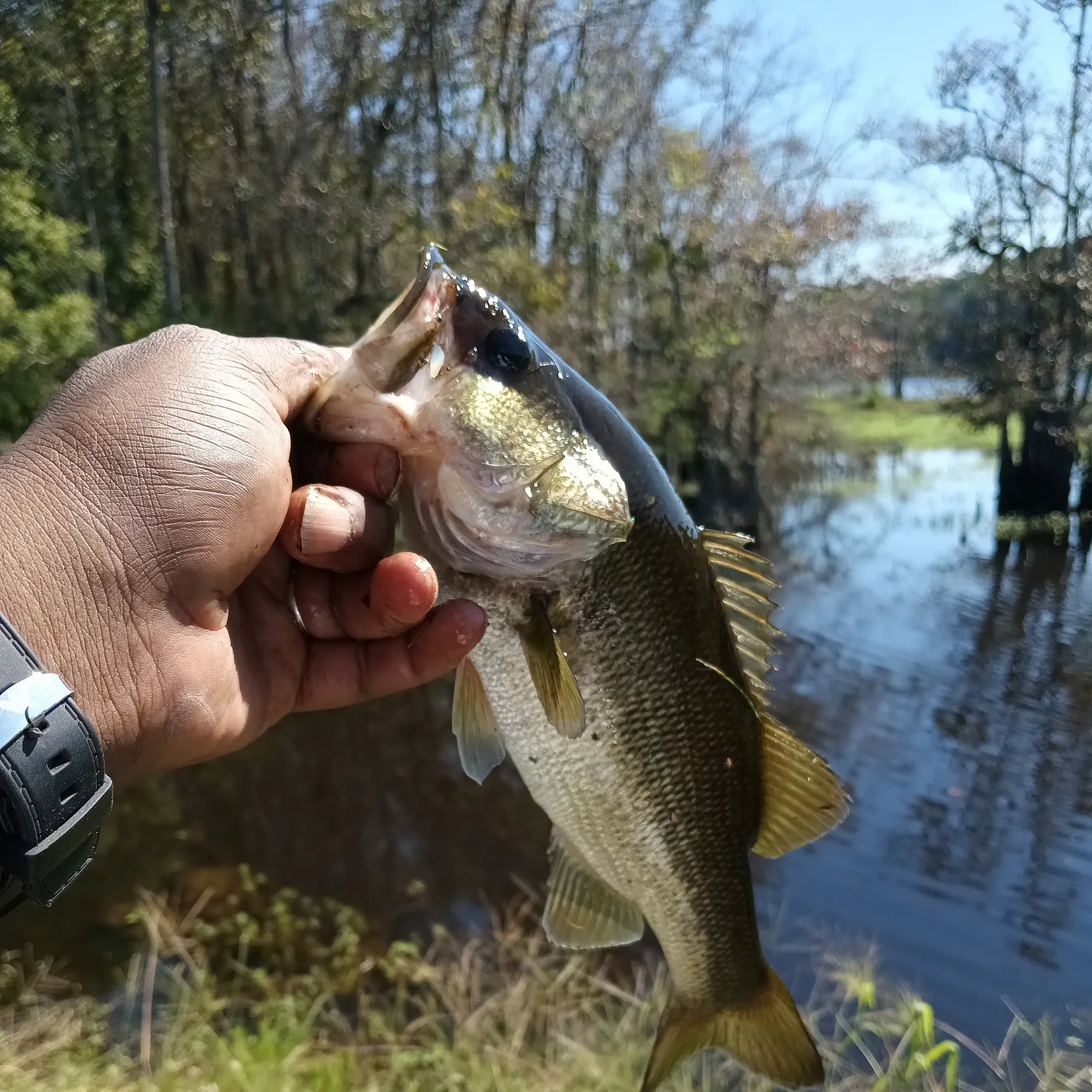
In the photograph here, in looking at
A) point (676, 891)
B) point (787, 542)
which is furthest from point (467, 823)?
point (787, 542)

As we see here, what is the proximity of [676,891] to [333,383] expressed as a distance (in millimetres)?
1567

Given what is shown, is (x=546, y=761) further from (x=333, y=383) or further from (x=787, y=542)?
(x=787, y=542)

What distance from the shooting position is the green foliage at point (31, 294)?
11609 mm

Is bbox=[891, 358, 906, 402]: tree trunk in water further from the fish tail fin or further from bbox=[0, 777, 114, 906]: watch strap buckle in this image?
bbox=[0, 777, 114, 906]: watch strap buckle

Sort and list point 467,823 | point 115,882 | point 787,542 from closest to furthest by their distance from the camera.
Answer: point 115,882
point 467,823
point 787,542

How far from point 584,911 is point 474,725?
0.67 meters

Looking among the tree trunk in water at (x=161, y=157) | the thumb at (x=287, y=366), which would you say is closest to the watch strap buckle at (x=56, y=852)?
the thumb at (x=287, y=366)

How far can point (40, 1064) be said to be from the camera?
384cm

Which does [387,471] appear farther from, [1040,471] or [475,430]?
[1040,471]

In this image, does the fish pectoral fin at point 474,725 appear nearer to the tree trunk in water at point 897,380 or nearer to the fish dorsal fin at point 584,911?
the fish dorsal fin at point 584,911

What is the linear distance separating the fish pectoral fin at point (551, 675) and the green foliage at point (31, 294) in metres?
12.1

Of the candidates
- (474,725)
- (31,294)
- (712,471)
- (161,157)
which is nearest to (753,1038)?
(474,725)

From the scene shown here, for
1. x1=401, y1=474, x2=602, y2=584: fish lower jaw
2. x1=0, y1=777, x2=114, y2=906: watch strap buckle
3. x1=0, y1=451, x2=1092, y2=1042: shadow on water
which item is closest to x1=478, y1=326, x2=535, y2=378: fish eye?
x1=401, y1=474, x2=602, y2=584: fish lower jaw

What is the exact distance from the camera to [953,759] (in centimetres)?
904
